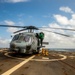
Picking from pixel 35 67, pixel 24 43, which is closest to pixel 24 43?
pixel 24 43

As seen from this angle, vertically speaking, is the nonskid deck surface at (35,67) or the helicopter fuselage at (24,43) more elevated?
the helicopter fuselage at (24,43)

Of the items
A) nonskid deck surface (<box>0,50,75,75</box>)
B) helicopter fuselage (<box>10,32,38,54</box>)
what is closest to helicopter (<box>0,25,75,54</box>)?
helicopter fuselage (<box>10,32,38,54</box>)

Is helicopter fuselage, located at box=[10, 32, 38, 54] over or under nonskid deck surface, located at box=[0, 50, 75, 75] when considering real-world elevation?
over

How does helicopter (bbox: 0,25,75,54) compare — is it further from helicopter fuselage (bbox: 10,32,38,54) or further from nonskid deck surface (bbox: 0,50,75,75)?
nonskid deck surface (bbox: 0,50,75,75)

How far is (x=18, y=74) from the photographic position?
543 inches

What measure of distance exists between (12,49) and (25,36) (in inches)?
147

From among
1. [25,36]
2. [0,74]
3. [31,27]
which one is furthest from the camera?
[31,27]

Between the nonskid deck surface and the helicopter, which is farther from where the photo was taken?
the helicopter

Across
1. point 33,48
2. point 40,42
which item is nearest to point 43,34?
point 40,42

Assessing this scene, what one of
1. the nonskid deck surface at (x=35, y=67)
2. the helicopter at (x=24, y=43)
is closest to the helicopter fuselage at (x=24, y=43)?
the helicopter at (x=24, y=43)

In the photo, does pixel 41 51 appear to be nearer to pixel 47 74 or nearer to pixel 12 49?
pixel 12 49

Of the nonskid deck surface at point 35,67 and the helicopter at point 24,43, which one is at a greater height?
A: the helicopter at point 24,43

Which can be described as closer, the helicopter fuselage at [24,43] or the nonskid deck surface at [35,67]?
the nonskid deck surface at [35,67]

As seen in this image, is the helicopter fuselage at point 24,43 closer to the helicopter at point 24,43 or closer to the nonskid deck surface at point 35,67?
the helicopter at point 24,43
